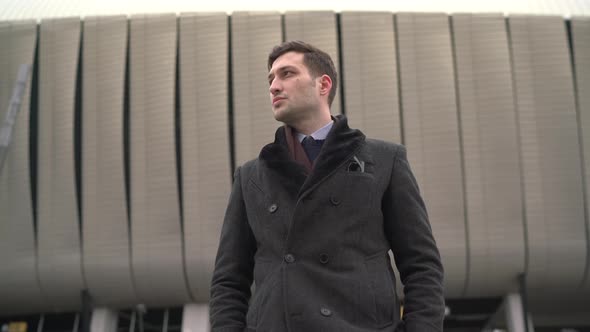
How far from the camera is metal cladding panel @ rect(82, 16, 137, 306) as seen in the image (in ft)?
81.3

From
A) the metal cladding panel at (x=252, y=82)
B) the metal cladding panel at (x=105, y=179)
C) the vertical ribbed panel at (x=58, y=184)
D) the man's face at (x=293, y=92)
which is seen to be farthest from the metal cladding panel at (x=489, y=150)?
the man's face at (x=293, y=92)

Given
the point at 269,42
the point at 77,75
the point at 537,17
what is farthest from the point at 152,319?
the point at 537,17

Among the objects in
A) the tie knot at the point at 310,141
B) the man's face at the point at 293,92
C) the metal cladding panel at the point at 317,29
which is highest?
the metal cladding panel at the point at 317,29

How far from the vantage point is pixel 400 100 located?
2503 centimetres

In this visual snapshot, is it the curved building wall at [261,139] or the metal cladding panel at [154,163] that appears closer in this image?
the curved building wall at [261,139]

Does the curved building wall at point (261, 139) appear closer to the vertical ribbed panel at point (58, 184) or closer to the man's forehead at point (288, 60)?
the vertical ribbed panel at point (58, 184)

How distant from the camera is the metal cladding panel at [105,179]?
24.8 metres

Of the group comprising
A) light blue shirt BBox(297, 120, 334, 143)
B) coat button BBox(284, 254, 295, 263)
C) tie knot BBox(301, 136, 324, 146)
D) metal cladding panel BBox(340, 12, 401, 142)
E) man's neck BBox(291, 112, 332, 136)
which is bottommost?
coat button BBox(284, 254, 295, 263)

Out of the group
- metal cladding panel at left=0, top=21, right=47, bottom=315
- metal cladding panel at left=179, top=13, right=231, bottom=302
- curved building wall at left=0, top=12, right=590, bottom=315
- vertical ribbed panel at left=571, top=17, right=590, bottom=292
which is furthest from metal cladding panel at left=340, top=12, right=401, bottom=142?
metal cladding panel at left=0, top=21, right=47, bottom=315

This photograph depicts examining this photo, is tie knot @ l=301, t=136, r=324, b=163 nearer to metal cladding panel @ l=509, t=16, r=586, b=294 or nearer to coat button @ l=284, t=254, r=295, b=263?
coat button @ l=284, t=254, r=295, b=263

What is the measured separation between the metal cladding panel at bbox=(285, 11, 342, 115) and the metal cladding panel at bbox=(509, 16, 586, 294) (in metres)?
6.93

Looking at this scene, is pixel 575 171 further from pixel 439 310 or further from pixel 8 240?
pixel 439 310

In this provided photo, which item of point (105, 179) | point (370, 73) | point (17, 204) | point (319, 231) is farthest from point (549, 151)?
point (319, 231)

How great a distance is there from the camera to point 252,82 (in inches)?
979
